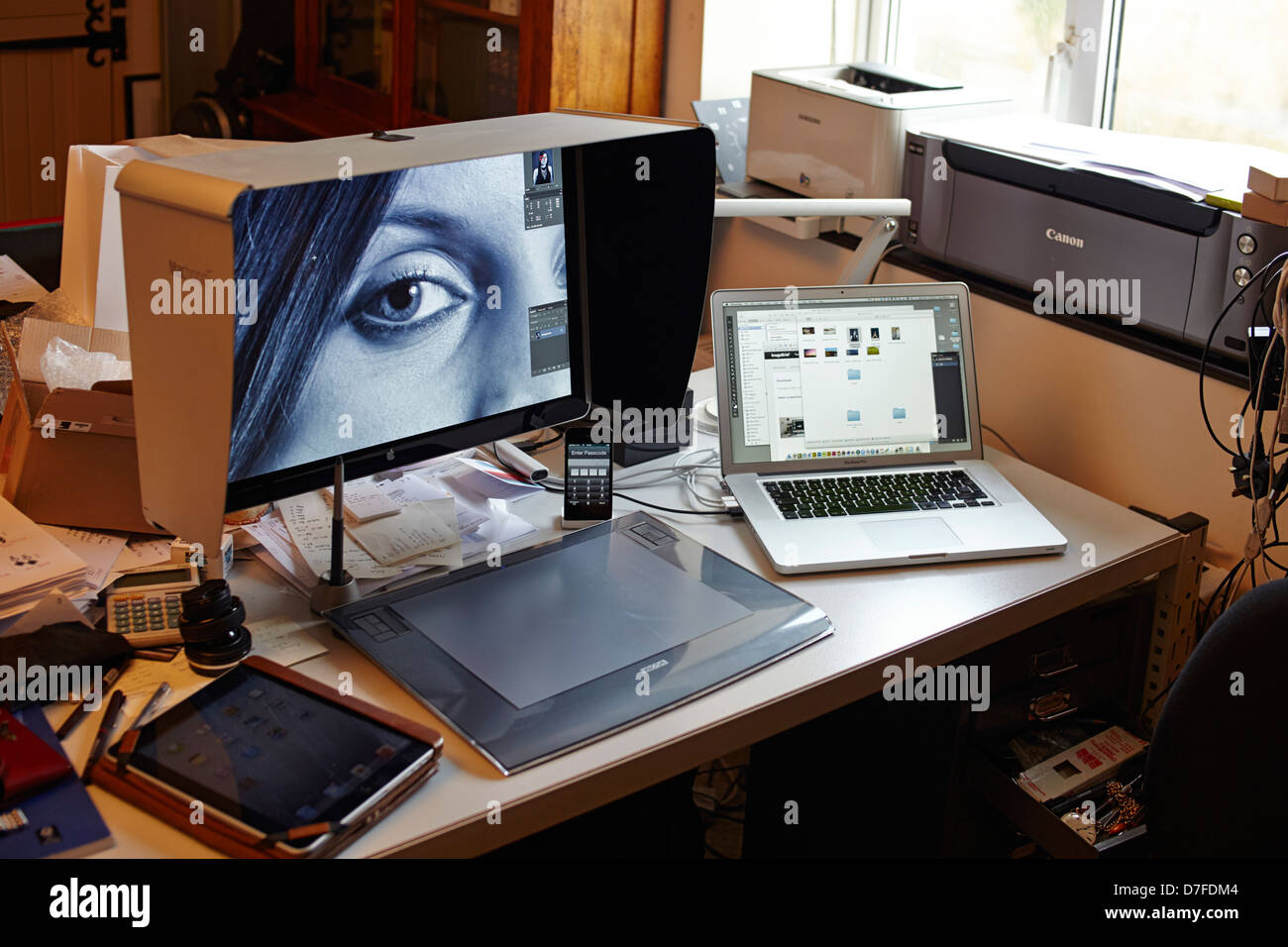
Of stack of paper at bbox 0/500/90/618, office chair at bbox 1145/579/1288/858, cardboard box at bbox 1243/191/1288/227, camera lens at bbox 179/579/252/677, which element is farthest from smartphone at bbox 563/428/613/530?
cardboard box at bbox 1243/191/1288/227

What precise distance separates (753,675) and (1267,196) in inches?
33.6

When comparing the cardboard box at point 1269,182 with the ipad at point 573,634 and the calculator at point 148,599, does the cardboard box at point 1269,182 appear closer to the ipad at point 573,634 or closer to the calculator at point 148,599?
the ipad at point 573,634

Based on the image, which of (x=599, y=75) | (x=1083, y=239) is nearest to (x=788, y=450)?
(x=1083, y=239)

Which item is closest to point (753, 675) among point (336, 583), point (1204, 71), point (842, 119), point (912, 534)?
point (912, 534)

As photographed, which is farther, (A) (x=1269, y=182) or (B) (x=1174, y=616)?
(B) (x=1174, y=616)

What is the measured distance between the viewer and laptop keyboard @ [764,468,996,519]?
61.8 inches

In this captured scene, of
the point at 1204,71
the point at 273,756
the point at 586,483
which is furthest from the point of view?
the point at 1204,71

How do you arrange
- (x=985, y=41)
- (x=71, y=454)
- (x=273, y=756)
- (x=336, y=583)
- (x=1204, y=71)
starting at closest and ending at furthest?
(x=273, y=756) < (x=336, y=583) < (x=71, y=454) < (x=1204, y=71) < (x=985, y=41)

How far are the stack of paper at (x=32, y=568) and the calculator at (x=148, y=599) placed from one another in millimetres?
53

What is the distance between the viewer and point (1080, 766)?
1.55 metres

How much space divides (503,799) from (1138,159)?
1.28 metres

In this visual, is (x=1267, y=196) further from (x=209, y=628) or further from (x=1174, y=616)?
(x=209, y=628)

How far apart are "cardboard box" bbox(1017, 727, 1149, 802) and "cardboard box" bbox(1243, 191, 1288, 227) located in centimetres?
70

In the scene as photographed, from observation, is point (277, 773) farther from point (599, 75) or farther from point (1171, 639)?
point (599, 75)
